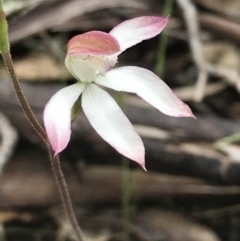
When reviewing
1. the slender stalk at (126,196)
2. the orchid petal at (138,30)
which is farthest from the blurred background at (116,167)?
the orchid petal at (138,30)

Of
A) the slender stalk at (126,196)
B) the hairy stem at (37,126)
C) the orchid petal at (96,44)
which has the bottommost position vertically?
the slender stalk at (126,196)

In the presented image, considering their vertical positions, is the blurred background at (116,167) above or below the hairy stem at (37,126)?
below

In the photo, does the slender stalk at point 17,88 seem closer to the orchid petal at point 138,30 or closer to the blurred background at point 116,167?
the orchid petal at point 138,30

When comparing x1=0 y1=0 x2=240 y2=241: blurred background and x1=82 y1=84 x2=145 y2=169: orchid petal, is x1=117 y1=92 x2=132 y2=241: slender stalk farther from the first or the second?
x1=82 y1=84 x2=145 y2=169: orchid petal

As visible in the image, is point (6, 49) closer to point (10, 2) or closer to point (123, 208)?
point (123, 208)

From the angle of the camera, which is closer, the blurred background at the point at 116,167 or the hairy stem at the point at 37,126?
the hairy stem at the point at 37,126

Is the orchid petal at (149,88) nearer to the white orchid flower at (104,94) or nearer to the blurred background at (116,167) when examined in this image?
the white orchid flower at (104,94)
